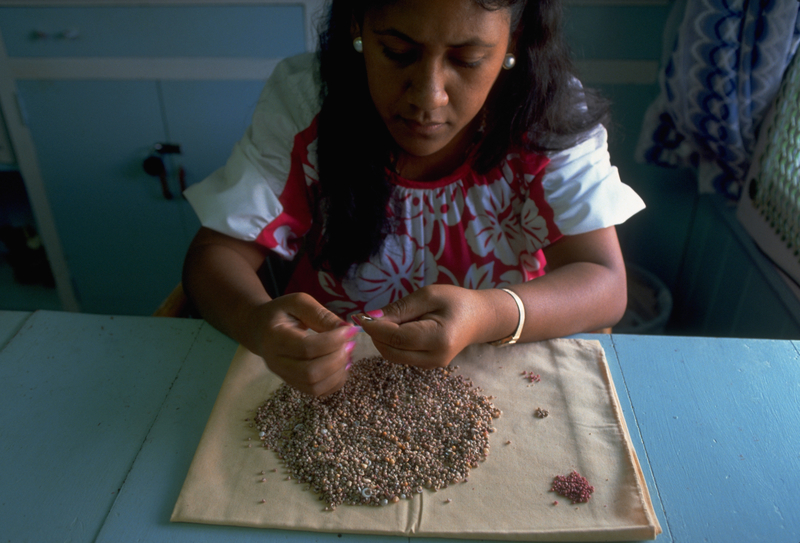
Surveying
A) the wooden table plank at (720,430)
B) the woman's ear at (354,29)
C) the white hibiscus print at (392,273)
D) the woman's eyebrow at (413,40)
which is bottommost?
the white hibiscus print at (392,273)

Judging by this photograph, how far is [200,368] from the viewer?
0.95m

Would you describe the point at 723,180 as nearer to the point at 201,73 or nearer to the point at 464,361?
the point at 464,361

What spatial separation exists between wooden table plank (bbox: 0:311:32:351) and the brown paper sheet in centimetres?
43

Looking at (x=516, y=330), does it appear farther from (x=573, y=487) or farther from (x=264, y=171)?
(x=264, y=171)

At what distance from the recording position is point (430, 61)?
2.86 feet

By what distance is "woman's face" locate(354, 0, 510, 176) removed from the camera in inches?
32.8

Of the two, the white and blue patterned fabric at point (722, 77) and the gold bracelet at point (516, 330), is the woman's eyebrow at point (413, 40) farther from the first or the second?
the white and blue patterned fabric at point (722, 77)

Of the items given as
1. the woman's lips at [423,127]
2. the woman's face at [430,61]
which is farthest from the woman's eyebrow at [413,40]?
the woman's lips at [423,127]

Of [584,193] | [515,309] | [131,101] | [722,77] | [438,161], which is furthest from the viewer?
[131,101]

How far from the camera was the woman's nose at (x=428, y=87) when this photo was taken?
88cm

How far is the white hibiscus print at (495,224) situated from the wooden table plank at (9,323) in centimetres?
90

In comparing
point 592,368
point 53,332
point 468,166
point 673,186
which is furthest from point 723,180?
point 53,332

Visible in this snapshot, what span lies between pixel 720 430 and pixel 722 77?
115 centimetres

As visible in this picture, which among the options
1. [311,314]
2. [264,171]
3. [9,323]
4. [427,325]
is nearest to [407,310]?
[427,325]
